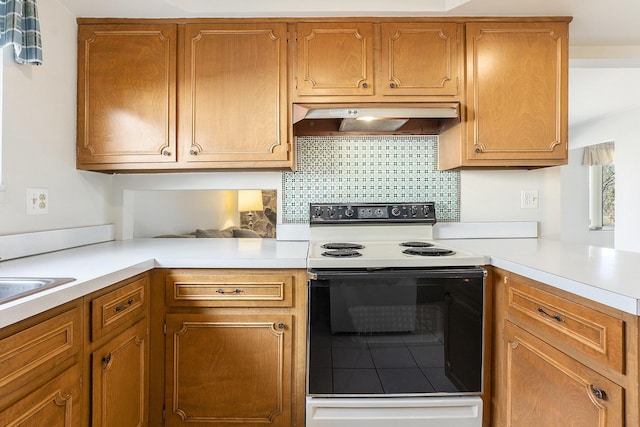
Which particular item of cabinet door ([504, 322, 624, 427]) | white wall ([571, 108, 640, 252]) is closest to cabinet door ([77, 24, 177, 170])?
cabinet door ([504, 322, 624, 427])

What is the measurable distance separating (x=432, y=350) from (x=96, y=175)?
6.65ft

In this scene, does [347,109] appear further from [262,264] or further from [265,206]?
[265,206]

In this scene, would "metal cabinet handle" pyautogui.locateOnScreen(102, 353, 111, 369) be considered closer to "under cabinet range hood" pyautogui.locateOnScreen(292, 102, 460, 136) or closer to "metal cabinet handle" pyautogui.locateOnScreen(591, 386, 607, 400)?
"under cabinet range hood" pyautogui.locateOnScreen(292, 102, 460, 136)

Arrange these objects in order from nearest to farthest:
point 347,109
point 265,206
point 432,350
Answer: point 432,350 → point 347,109 → point 265,206

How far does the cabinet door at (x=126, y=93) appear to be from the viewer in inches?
72.5

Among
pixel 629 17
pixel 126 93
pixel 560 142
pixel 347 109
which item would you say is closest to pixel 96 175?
pixel 126 93

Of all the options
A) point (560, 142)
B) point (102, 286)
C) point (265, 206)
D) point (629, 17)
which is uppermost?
point (629, 17)

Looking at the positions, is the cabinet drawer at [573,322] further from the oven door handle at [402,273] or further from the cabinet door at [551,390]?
the oven door handle at [402,273]

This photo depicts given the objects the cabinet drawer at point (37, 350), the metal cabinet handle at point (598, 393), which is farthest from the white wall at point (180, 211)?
the metal cabinet handle at point (598, 393)

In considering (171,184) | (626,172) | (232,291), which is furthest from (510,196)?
(626,172)

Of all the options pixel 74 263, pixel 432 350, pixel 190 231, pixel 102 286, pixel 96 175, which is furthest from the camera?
pixel 190 231

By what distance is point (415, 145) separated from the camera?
7.11ft

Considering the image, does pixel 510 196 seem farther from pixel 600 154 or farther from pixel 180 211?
pixel 600 154

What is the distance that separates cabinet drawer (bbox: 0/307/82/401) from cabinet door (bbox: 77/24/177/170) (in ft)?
3.44
